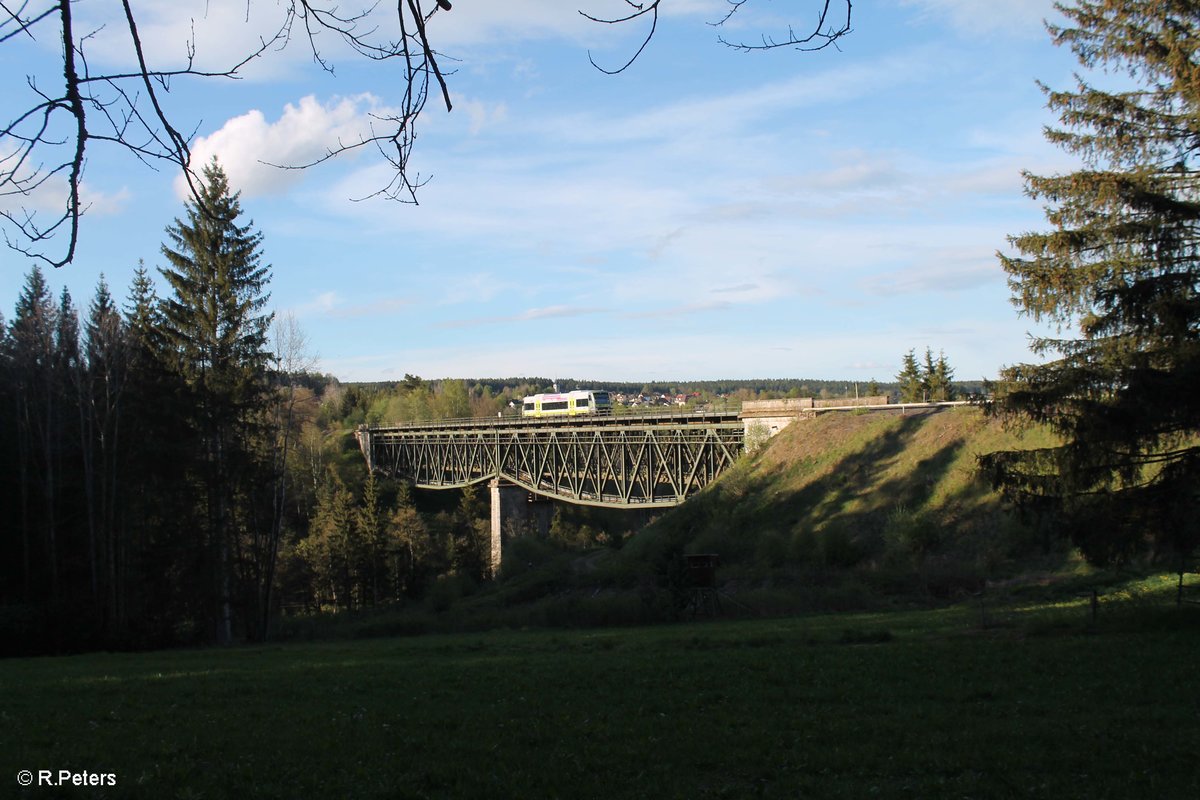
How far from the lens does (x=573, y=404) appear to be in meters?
70.9

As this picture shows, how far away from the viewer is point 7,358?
1144 inches

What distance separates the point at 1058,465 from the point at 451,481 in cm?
6895

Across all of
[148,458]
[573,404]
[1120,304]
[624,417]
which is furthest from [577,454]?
[1120,304]

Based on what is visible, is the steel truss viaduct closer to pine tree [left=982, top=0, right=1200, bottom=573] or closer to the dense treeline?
the dense treeline

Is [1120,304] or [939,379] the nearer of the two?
[1120,304]

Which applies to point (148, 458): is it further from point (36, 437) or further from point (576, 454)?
point (576, 454)

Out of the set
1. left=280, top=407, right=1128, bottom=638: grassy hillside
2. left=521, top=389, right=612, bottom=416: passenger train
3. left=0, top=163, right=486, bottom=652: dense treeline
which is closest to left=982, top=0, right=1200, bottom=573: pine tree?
left=280, top=407, right=1128, bottom=638: grassy hillside

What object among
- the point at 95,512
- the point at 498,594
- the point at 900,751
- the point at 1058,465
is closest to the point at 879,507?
the point at 498,594

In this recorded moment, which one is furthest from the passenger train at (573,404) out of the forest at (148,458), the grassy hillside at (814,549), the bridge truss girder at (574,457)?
the forest at (148,458)

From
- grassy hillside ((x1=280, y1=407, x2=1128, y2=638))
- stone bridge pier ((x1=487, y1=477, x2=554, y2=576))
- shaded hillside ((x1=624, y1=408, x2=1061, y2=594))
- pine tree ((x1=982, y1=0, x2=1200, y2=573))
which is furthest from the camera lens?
stone bridge pier ((x1=487, y1=477, x2=554, y2=576))

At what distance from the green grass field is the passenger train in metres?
52.5

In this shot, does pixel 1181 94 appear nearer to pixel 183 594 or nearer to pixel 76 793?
pixel 76 793

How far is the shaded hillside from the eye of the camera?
31.5 metres

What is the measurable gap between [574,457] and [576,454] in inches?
29.4
